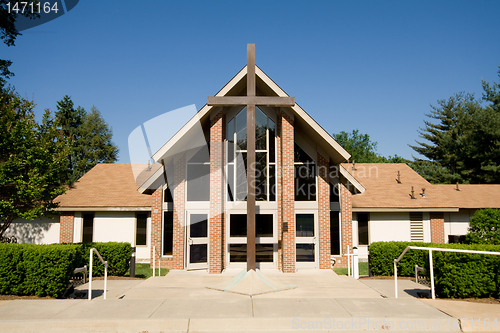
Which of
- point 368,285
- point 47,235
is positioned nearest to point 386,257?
point 368,285

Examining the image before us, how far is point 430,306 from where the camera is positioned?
8.21 m

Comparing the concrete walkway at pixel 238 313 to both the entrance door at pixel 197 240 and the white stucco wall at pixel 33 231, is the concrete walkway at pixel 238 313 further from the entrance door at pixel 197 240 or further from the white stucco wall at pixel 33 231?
the white stucco wall at pixel 33 231

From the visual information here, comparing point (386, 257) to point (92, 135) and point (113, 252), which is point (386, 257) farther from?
point (92, 135)

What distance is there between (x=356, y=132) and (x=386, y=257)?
172 feet

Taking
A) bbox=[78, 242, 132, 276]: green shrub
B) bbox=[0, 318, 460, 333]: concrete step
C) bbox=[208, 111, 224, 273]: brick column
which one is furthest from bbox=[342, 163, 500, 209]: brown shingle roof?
bbox=[0, 318, 460, 333]: concrete step

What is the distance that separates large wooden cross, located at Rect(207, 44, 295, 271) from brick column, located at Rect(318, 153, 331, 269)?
12.3 feet

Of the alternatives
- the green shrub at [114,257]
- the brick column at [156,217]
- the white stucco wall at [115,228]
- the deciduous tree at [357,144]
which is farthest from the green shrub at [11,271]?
the deciduous tree at [357,144]

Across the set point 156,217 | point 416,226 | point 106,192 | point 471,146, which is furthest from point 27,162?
point 471,146

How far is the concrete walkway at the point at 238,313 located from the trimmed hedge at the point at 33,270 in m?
0.74

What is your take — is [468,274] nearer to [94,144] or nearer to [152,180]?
[152,180]

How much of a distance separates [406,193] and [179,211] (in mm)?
11931

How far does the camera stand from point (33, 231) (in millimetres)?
18453

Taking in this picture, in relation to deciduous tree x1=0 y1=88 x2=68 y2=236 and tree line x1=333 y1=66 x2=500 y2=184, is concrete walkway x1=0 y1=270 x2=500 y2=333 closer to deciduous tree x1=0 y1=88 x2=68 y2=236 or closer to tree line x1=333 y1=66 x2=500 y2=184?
deciduous tree x1=0 y1=88 x2=68 y2=236

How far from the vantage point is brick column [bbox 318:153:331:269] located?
1403 centimetres
